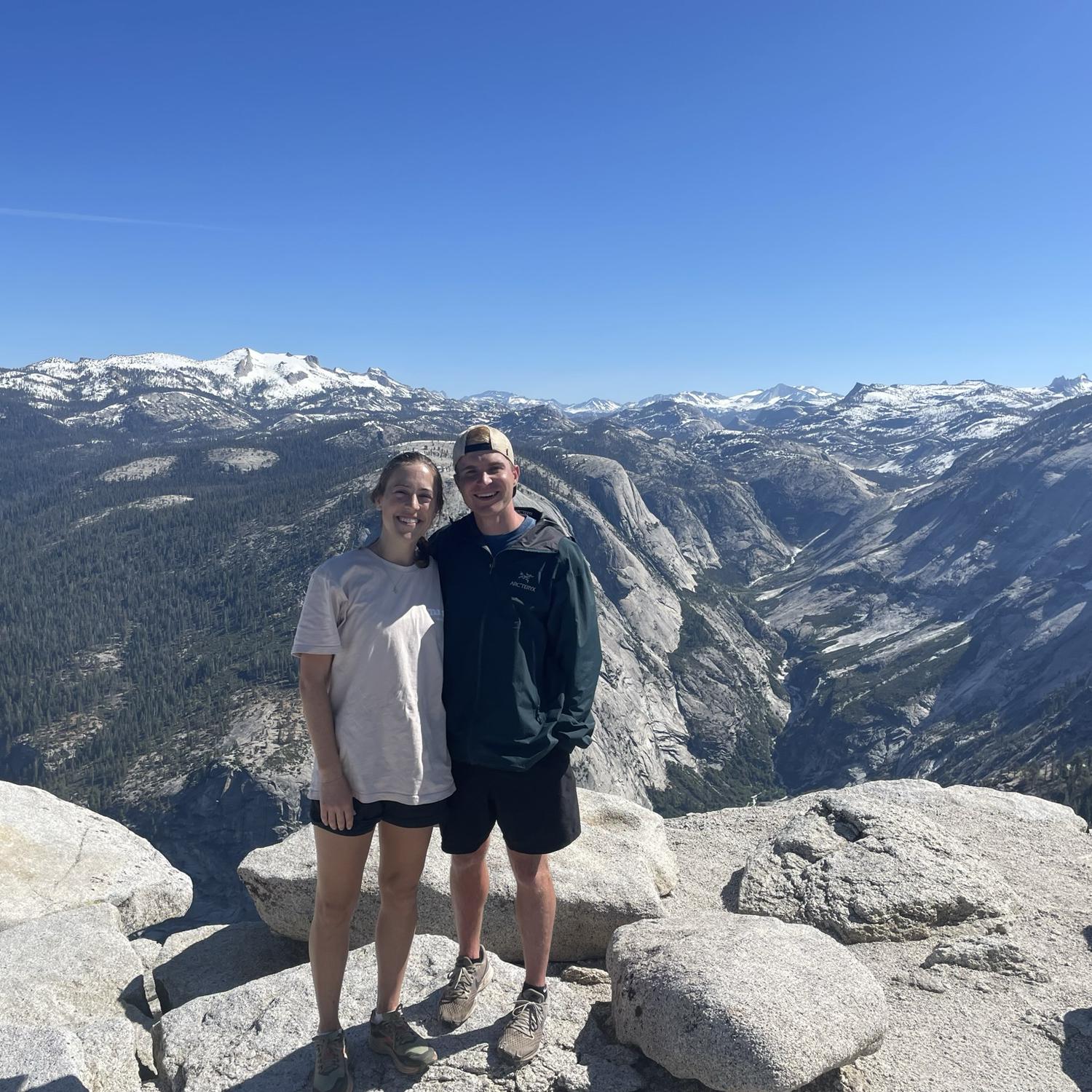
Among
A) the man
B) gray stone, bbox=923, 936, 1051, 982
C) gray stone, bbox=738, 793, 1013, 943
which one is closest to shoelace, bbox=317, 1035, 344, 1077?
the man

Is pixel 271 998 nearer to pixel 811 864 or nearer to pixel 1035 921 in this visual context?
Result: pixel 811 864

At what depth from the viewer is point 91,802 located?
517ft

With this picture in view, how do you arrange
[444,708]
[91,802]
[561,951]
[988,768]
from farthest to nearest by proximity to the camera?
1. [988,768]
2. [91,802]
3. [561,951]
4. [444,708]

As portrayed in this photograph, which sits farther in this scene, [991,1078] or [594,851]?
[594,851]

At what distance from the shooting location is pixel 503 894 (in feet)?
37.3

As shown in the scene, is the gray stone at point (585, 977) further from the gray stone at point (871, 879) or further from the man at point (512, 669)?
the gray stone at point (871, 879)

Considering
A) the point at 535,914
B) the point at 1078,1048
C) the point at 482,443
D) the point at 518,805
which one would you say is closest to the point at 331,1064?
the point at 535,914

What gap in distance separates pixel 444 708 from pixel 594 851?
7396 mm

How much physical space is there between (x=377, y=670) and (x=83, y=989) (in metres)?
8.29

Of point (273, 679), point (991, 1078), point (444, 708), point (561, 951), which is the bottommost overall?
point (273, 679)

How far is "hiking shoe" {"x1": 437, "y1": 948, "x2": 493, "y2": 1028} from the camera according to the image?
786 centimetres

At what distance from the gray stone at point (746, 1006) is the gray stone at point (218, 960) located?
5.96m

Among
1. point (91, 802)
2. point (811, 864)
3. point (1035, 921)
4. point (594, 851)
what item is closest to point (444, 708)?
point (594, 851)

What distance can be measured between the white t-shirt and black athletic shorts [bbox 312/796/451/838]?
0.10 meters
